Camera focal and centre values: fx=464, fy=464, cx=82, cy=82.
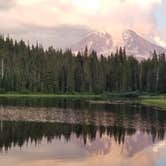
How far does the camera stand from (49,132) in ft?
152

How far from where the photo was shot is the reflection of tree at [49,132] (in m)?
40.9

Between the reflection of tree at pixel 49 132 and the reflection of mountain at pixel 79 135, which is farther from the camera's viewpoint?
the reflection of tree at pixel 49 132

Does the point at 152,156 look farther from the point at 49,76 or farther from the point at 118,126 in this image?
the point at 49,76

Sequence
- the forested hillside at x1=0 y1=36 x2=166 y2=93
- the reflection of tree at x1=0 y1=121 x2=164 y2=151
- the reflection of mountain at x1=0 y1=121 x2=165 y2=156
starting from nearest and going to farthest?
the reflection of mountain at x1=0 y1=121 x2=165 y2=156
the reflection of tree at x1=0 y1=121 x2=164 y2=151
the forested hillside at x1=0 y1=36 x2=166 y2=93

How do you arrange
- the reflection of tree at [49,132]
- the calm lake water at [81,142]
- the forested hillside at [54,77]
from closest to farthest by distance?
the calm lake water at [81,142] → the reflection of tree at [49,132] → the forested hillside at [54,77]

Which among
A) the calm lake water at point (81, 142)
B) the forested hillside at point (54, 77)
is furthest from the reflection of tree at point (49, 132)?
the forested hillside at point (54, 77)

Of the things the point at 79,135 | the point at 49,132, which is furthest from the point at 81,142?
Result: the point at 49,132

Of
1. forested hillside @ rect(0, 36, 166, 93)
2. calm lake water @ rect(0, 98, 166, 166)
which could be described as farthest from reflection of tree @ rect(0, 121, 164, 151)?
forested hillside @ rect(0, 36, 166, 93)

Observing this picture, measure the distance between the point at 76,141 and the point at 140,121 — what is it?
850 inches

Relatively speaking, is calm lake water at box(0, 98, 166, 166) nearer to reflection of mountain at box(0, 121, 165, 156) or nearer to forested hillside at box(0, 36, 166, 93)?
reflection of mountain at box(0, 121, 165, 156)

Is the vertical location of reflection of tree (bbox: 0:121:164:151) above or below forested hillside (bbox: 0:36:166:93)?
below

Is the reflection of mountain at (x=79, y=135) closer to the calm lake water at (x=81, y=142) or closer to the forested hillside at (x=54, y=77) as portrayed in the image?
the calm lake water at (x=81, y=142)

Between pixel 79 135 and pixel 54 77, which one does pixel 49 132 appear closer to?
pixel 79 135

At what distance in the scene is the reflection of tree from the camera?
40.9 meters
